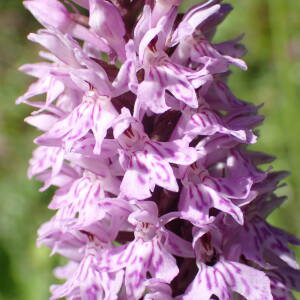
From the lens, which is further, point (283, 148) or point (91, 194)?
point (283, 148)

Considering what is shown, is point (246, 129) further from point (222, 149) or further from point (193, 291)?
point (193, 291)

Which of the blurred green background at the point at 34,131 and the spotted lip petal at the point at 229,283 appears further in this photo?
the blurred green background at the point at 34,131

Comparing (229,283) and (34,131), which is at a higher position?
(229,283)

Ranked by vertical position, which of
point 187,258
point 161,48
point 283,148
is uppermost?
point 161,48

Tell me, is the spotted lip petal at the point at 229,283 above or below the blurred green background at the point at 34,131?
above

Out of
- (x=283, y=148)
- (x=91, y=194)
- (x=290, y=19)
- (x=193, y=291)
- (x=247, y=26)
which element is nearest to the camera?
(x=193, y=291)

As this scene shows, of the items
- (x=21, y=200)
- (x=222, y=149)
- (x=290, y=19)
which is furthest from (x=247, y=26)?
(x=222, y=149)

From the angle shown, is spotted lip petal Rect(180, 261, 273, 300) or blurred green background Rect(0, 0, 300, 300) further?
blurred green background Rect(0, 0, 300, 300)

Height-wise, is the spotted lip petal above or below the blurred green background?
above
